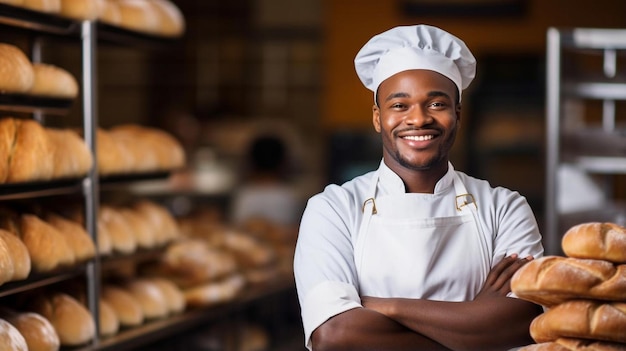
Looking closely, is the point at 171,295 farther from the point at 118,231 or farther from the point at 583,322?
the point at 583,322

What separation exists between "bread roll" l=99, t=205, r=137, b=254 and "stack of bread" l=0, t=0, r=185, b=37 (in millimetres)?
669

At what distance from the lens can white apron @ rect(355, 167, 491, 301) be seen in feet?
5.47

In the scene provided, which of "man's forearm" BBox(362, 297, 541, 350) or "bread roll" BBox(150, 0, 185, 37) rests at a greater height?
"bread roll" BBox(150, 0, 185, 37)

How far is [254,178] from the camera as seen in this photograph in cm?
512

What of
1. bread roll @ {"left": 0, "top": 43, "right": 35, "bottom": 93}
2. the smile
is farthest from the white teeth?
bread roll @ {"left": 0, "top": 43, "right": 35, "bottom": 93}

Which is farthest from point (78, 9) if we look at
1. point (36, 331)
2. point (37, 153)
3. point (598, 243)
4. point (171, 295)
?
point (598, 243)

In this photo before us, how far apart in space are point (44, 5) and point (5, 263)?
0.80 meters

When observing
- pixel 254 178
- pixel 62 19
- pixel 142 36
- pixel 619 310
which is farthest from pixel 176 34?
pixel 619 310

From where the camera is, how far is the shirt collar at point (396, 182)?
66.3 inches

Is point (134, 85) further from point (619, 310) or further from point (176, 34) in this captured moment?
point (619, 310)

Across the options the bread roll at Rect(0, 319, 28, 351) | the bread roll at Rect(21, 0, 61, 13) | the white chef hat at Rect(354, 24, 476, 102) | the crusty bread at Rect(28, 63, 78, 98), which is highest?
the bread roll at Rect(21, 0, 61, 13)

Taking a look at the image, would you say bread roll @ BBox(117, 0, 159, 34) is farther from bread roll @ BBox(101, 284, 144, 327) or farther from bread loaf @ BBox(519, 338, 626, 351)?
bread loaf @ BBox(519, 338, 626, 351)

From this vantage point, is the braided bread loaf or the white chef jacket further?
the white chef jacket

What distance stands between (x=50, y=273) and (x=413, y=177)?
136cm
